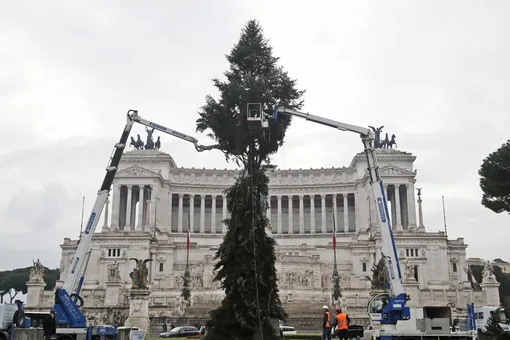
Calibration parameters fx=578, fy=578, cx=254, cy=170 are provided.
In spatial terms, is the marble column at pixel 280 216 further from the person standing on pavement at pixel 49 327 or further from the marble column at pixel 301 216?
the person standing on pavement at pixel 49 327

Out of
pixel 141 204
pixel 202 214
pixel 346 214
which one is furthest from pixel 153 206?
pixel 346 214

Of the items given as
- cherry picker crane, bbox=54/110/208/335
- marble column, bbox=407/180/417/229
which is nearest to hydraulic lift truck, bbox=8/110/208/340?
cherry picker crane, bbox=54/110/208/335

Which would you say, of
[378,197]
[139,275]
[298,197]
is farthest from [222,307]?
[298,197]

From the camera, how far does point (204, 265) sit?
246 feet

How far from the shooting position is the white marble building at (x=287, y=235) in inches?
2746

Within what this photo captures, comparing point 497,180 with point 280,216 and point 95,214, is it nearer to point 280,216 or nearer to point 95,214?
point 95,214

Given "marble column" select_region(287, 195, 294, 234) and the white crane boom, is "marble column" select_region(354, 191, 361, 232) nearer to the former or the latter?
"marble column" select_region(287, 195, 294, 234)

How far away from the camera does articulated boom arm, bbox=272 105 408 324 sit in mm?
28297

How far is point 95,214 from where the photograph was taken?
3048cm

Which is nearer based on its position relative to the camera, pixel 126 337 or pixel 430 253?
pixel 126 337

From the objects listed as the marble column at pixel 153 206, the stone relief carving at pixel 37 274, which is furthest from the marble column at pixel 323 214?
the stone relief carving at pixel 37 274

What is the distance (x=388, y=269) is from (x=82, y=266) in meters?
15.7

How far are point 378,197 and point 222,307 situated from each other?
35.2ft

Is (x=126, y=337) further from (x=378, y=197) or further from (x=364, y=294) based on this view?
(x=364, y=294)
